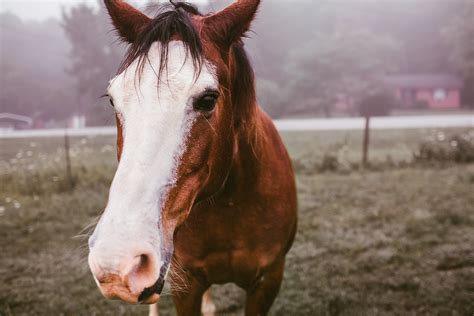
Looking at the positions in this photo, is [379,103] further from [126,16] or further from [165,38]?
[165,38]

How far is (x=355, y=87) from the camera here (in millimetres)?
24344

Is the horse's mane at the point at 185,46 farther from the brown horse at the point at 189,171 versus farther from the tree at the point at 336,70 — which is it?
the tree at the point at 336,70

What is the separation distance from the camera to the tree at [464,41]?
2773cm

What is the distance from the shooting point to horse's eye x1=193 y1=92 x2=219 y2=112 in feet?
5.24

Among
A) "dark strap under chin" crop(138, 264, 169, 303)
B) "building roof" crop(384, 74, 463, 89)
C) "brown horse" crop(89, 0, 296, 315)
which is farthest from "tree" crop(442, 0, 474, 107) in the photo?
"dark strap under chin" crop(138, 264, 169, 303)

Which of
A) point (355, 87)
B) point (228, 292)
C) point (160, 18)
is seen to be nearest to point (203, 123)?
point (160, 18)

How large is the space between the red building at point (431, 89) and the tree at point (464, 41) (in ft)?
8.64

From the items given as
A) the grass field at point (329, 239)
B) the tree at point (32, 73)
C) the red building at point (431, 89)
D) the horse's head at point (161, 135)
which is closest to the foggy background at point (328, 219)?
the grass field at point (329, 239)

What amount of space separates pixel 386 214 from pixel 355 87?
19.2 meters

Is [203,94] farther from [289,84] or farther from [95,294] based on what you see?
[289,84]

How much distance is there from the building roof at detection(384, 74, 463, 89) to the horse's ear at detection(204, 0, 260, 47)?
36.2m

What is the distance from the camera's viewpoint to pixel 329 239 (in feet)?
18.4

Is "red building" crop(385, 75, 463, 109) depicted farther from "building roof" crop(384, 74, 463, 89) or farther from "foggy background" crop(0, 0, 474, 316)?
"foggy background" crop(0, 0, 474, 316)

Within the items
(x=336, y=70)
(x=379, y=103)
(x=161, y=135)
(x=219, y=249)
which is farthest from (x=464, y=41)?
(x=161, y=135)
